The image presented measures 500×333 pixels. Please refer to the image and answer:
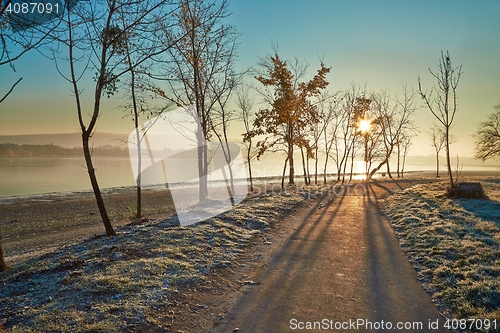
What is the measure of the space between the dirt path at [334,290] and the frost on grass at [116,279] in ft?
4.37

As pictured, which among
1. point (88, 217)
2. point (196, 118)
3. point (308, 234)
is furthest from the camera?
point (88, 217)

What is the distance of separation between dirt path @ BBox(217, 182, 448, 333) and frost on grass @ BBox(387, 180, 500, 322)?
36 centimetres

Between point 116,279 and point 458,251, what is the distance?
7813mm

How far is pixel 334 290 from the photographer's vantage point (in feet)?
18.6

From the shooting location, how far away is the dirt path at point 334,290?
4.56 meters

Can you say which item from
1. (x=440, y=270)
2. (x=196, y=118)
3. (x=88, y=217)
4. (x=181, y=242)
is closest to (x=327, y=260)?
(x=440, y=270)

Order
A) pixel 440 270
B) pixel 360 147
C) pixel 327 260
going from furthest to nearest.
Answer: pixel 360 147 → pixel 327 260 → pixel 440 270

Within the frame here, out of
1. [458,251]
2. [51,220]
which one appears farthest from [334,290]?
[51,220]

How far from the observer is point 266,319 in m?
4.62

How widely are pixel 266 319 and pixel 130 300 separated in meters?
2.32

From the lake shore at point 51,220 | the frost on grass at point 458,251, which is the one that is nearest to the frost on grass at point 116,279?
the frost on grass at point 458,251

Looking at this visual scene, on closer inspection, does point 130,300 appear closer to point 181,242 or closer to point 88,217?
point 181,242

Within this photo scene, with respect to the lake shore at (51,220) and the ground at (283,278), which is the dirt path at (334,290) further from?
the lake shore at (51,220)

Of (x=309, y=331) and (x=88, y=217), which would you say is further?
(x=88, y=217)
